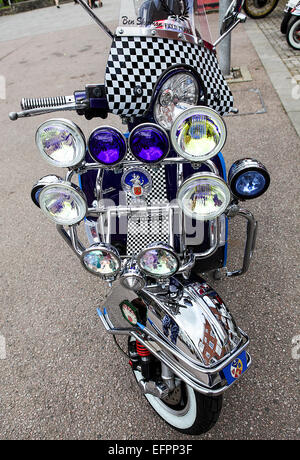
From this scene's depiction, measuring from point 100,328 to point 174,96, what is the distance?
4.97ft

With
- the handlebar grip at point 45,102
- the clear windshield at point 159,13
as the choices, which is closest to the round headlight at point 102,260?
the handlebar grip at point 45,102

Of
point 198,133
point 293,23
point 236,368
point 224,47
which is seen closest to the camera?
point 198,133

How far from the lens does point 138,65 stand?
49.3 inches

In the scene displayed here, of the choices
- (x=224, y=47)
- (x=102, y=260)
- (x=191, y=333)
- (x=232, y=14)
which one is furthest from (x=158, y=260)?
(x=224, y=47)

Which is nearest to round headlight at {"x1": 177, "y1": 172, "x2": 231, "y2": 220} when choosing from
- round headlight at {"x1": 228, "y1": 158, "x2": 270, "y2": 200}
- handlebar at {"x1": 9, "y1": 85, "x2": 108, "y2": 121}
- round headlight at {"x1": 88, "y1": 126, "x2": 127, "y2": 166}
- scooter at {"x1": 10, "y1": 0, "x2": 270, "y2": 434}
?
scooter at {"x1": 10, "y1": 0, "x2": 270, "y2": 434}

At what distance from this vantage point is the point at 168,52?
1269 millimetres

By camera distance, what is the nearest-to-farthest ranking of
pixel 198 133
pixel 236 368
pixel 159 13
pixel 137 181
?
pixel 198 133
pixel 236 368
pixel 137 181
pixel 159 13

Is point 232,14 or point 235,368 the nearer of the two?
point 235,368

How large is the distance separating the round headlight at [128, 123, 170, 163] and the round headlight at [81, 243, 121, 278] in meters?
0.35

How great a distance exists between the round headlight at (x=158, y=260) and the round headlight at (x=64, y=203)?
0.90 ft

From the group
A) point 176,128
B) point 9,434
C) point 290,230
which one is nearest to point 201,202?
point 176,128

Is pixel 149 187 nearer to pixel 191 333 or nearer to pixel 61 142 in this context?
pixel 61 142

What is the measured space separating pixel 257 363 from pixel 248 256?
2.36 feet

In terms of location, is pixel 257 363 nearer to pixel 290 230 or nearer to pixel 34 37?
pixel 290 230
